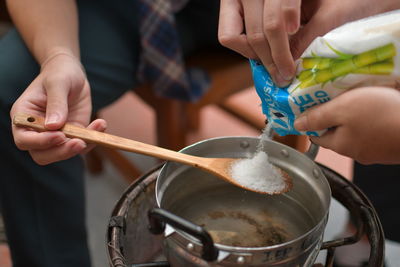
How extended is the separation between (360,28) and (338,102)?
0.24 ft

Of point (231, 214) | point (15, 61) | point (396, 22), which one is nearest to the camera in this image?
point (396, 22)

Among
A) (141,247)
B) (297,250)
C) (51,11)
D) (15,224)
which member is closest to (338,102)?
(297,250)

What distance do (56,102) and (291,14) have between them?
1.00ft

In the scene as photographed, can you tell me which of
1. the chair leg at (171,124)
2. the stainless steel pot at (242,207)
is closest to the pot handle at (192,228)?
the stainless steel pot at (242,207)

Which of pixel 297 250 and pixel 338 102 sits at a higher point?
pixel 338 102

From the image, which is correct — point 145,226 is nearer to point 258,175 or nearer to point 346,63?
point 258,175

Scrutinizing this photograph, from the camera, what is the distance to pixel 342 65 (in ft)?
1.34

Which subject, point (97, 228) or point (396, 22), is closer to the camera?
point (396, 22)

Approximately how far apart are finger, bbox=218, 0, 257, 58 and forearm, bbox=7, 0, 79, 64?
0.88 ft

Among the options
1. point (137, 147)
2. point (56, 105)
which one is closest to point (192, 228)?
point (137, 147)

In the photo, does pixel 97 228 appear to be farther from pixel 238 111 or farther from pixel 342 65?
pixel 342 65

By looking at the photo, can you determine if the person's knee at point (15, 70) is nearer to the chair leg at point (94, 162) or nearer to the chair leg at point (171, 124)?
the chair leg at point (171, 124)

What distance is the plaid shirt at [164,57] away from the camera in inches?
31.0

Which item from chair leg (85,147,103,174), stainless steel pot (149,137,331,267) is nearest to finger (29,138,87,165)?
stainless steel pot (149,137,331,267)
